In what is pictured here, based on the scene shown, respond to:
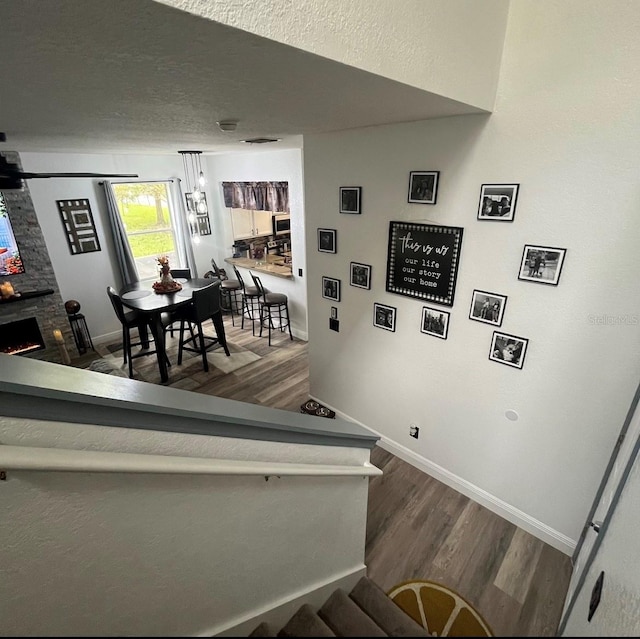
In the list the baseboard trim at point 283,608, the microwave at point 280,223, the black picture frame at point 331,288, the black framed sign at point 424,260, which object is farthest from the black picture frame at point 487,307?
the microwave at point 280,223

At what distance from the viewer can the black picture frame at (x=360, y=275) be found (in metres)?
2.76

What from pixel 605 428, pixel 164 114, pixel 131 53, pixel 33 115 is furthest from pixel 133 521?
pixel 605 428

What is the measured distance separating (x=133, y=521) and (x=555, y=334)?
7.18 feet

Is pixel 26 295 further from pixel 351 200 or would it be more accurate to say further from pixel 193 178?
pixel 351 200

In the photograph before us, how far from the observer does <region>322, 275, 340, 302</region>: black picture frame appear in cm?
304

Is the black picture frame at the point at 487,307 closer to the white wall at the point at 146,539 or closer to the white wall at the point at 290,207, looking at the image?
the white wall at the point at 146,539

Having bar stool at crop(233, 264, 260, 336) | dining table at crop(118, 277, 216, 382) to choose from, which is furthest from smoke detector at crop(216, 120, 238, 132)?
bar stool at crop(233, 264, 260, 336)

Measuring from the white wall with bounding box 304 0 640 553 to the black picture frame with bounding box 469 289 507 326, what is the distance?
1.8 inches

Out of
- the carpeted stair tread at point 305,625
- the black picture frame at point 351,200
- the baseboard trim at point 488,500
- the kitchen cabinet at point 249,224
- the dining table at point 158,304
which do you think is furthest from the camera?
the kitchen cabinet at point 249,224

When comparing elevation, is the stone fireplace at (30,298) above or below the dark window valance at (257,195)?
below

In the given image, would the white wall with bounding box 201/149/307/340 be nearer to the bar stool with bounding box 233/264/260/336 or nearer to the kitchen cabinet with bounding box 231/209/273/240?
the kitchen cabinet with bounding box 231/209/273/240

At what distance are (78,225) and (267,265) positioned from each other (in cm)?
275

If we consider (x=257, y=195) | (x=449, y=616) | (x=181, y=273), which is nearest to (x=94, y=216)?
(x=181, y=273)

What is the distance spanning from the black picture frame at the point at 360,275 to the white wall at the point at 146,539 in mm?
1609
